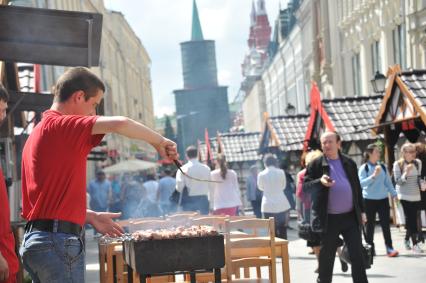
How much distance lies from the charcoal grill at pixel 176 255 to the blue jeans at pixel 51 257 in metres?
1.00

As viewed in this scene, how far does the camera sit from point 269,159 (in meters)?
15.5

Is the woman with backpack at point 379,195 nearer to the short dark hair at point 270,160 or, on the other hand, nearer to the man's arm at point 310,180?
Answer: the short dark hair at point 270,160

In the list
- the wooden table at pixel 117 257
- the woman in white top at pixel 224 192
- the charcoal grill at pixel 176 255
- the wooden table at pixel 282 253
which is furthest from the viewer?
the woman in white top at pixel 224 192

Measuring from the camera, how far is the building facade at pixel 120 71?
2105 inches

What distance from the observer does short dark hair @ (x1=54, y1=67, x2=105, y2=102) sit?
5.06 m

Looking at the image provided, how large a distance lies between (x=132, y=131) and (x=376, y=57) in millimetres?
32816

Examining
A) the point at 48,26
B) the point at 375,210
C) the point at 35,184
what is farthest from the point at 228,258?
the point at 375,210

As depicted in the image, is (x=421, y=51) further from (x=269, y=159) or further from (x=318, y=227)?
(x=318, y=227)

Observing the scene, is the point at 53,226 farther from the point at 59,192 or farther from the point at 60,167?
the point at 60,167

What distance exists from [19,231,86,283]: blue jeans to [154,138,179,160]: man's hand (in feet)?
2.08

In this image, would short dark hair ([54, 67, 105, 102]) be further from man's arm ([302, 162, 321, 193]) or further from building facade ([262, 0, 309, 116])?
building facade ([262, 0, 309, 116])

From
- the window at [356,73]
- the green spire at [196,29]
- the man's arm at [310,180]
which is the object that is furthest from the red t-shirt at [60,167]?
the green spire at [196,29]

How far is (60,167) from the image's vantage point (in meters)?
4.91

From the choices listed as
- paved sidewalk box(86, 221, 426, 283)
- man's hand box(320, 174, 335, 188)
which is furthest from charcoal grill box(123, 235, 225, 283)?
paved sidewalk box(86, 221, 426, 283)
